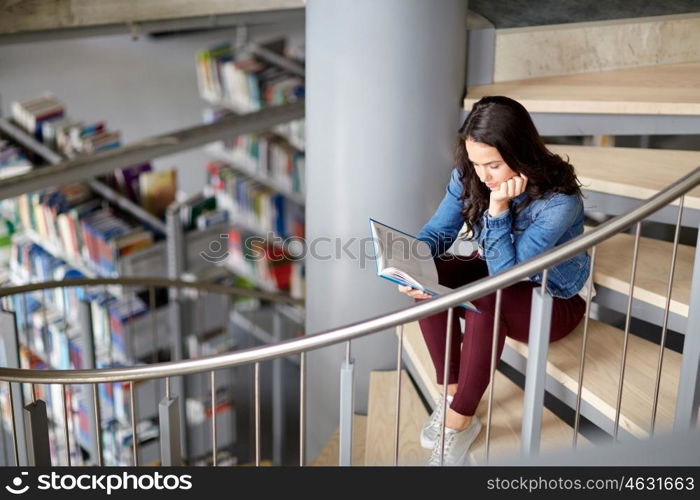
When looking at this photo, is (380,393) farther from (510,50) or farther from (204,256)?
(204,256)

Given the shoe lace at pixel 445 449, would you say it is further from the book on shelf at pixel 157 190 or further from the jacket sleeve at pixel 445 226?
the book on shelf at pixel 157 190

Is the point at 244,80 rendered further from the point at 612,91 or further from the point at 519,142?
the point at 519,142

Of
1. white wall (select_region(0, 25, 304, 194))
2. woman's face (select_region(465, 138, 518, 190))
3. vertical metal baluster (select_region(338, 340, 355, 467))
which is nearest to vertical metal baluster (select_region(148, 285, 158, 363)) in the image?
vertical metal baluster (select_region(338, 340, 355, 467))

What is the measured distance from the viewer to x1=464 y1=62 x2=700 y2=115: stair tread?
2697mm

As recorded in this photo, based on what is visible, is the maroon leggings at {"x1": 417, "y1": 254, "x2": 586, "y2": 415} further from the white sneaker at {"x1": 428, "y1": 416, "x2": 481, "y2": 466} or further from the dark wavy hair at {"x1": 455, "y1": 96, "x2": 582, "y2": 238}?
the dark wavy hair at {"x1": 455, "y1": 96, "x2": 582, "y2": 238}

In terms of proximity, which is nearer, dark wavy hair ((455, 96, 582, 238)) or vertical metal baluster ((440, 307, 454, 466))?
vertical metal baluster ((440, 307, 454, 466))

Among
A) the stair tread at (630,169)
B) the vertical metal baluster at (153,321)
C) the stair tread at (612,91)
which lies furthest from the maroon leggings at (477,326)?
the vertical metal baluster at (153,321)

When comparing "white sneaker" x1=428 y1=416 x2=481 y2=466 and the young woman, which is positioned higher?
the young woman

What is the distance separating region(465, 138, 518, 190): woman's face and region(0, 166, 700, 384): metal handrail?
335 millimetres

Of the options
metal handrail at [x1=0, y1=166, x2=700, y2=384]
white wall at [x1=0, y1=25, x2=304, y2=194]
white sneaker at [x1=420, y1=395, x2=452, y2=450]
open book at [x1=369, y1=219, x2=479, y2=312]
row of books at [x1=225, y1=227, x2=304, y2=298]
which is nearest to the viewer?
metal handrail at [x1=0, y1=166, x2=700, y2=384]

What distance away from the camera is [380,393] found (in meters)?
3.03

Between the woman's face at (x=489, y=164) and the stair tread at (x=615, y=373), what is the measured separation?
0.50m

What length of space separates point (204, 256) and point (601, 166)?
2.25 m
